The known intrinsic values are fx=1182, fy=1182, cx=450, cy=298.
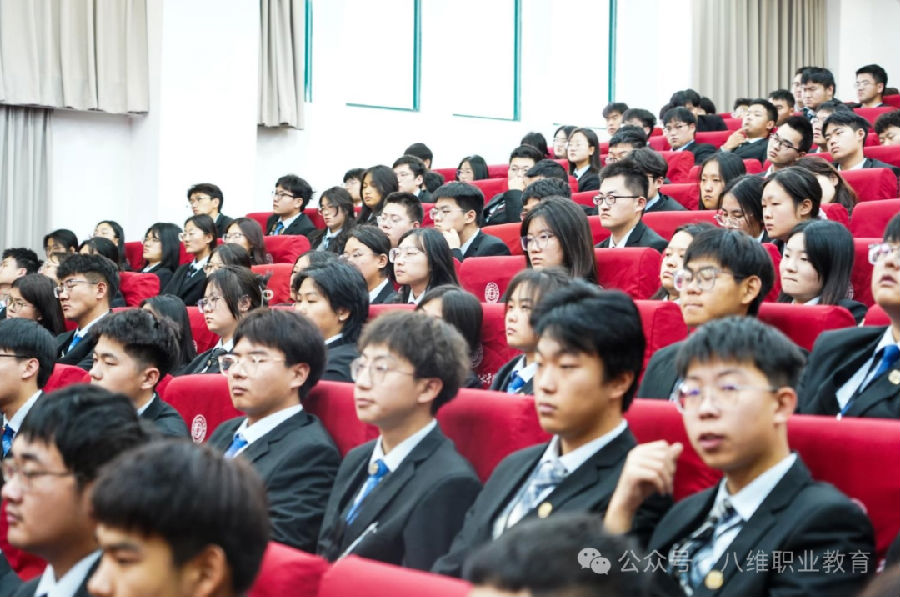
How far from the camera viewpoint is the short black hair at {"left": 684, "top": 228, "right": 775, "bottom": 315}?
2.37 m

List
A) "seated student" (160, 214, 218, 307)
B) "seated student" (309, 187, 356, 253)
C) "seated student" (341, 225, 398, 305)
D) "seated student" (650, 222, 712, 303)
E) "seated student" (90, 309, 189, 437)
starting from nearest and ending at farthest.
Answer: "seated student" (90, 309, 189, 437) < "seated student" (650, 222, 712, 303) < "seated student" (341, 225, 398, 305) < "seated student" (160, 214, 218, 307) < "seated student" (309, 187, 356, 253)

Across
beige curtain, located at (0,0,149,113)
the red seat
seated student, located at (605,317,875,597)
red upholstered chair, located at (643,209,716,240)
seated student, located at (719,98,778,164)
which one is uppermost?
beige curtain, located at (0,0,149,113)

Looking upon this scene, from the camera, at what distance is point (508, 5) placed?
8.30 metres

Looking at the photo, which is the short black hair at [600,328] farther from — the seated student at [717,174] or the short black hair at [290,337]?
the seated student at [717,174]

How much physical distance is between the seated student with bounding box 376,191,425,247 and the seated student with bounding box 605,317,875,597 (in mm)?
2889

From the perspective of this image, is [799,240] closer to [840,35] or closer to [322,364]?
[322,364]

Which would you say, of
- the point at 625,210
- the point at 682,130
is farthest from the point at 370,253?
the point at 682,130

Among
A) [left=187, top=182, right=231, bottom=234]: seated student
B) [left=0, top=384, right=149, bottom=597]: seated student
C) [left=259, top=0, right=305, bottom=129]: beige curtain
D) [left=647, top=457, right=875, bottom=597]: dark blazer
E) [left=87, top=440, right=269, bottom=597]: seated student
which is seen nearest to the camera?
[left=87, top=440, right=269, bottom=597]: seated student

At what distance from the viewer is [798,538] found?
1.45m

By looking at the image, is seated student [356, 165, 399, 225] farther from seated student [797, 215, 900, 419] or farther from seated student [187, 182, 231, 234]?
seated student [797, 215, 900, 419]

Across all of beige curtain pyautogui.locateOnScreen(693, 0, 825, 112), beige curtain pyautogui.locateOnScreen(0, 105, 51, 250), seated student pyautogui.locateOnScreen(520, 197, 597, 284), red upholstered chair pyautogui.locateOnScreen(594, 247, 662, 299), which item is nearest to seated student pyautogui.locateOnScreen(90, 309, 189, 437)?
seated student pyautogui.locateOnScreen(520, 197, 597, 284)

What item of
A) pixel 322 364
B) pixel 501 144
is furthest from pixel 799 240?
pixel 501 144

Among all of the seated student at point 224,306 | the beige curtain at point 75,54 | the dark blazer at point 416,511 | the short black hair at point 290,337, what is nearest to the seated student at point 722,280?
the dark blazer at point 416,511

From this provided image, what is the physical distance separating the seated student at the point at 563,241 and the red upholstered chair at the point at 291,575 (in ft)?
5.46
